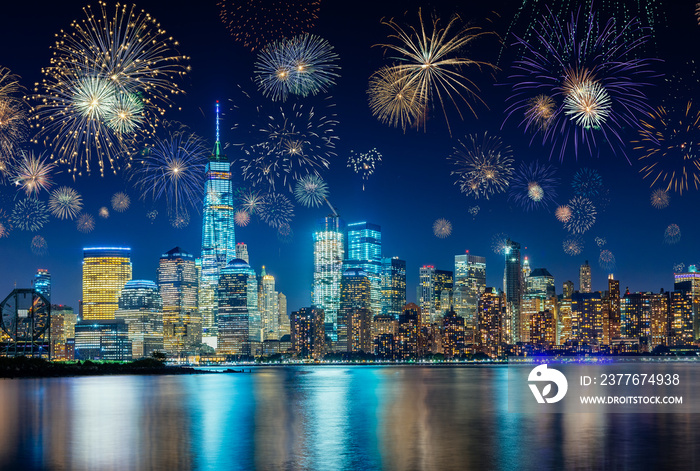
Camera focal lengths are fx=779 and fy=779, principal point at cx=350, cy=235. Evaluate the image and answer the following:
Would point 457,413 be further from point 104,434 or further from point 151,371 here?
point 151,371

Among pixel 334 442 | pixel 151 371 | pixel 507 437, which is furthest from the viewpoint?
pixel 151 371

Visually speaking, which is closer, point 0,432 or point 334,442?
point 334,442

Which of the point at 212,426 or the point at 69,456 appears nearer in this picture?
the point at 69,456

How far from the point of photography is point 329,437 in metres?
44.7

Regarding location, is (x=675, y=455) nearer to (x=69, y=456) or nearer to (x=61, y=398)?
(x=69, y=456)

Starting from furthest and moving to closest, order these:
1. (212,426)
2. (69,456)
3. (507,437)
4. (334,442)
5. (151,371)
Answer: (151,371) < (212,426) < (507,437) < (334,442) < (69,456)

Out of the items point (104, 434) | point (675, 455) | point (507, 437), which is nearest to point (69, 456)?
point (104, 434)

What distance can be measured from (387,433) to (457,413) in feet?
58.2

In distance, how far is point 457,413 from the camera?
63125 mm

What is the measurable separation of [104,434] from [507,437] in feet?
79.3

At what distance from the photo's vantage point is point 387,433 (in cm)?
4681

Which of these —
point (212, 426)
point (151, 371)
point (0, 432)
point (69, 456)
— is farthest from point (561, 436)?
point (151, 371)

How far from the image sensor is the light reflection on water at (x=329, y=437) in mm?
35625

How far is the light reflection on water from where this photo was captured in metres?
35.6
